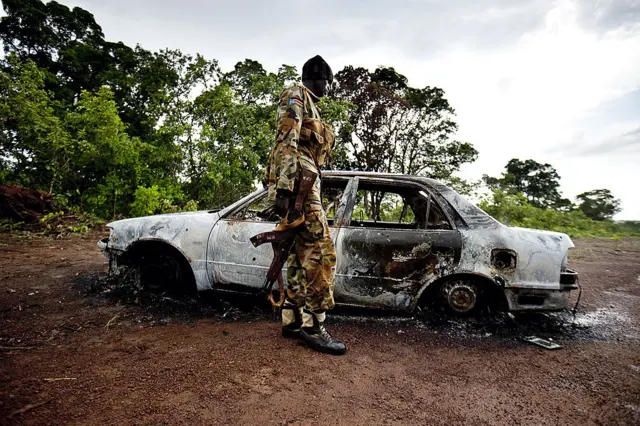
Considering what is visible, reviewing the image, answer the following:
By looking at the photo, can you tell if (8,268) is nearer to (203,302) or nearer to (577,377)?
(203,302)

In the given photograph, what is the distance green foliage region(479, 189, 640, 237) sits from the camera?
11.4 m

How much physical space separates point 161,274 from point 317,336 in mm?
1747

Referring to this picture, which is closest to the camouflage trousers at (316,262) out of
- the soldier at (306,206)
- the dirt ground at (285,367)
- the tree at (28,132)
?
the soldier at (306,206)

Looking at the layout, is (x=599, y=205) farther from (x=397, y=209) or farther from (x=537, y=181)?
(x=397, y=209)

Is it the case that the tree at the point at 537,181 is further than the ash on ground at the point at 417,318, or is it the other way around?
the tree at the point at 537,181

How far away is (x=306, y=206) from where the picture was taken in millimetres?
2303

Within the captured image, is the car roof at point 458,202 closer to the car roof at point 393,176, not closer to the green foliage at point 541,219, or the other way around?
the car roof at point 393,176

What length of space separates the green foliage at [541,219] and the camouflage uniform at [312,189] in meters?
10.6

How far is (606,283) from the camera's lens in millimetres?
4789

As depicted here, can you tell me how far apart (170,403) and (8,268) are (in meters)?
4.20

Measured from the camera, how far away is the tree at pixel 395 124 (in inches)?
576

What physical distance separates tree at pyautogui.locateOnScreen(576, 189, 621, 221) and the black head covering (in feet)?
59.5

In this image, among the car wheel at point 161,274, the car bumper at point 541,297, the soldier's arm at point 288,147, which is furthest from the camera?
the car wheel at point 161,274

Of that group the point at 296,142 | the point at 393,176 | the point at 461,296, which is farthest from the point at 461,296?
the point at 296,142
